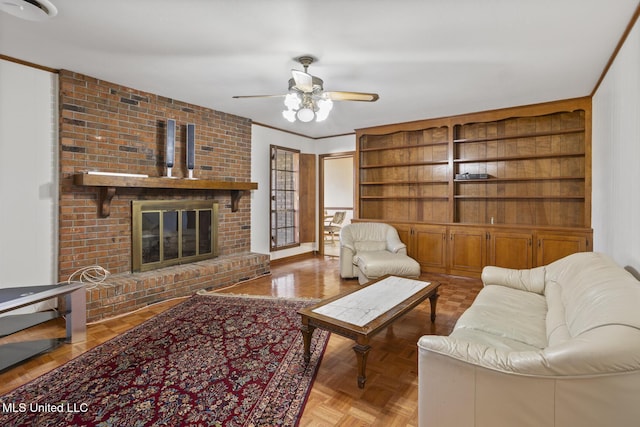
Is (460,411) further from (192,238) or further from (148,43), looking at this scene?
(192,238)

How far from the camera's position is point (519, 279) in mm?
2637

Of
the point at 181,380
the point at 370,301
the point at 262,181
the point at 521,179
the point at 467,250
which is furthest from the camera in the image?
the point at 262,181

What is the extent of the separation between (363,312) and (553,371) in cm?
120

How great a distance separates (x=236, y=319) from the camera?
303 cm

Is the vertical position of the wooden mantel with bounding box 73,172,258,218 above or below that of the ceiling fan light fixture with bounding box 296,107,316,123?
below

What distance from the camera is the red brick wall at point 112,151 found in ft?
10.5

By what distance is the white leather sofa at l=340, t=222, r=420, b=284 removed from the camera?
12.6ft

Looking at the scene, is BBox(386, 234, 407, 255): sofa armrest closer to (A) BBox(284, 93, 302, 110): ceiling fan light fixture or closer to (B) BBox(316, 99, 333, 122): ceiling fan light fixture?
(B) BBox(316, 99, 333, 122): ceiling fan light fixture

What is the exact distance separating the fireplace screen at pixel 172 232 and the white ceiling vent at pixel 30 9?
2.02 meters

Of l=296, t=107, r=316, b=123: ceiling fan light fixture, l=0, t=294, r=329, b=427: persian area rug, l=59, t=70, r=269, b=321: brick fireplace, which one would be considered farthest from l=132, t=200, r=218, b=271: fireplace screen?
l=296, t=107, r=316, b=123: ceiling fan light fixture

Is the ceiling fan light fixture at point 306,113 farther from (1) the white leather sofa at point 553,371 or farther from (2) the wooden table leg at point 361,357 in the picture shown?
(1) the white leather sofa at point 553,371

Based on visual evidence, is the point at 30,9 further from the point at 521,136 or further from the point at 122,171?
the point at 521,136

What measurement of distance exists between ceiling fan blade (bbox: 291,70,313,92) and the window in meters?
3.07

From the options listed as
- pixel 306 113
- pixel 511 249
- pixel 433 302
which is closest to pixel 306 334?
pixel 433 302
